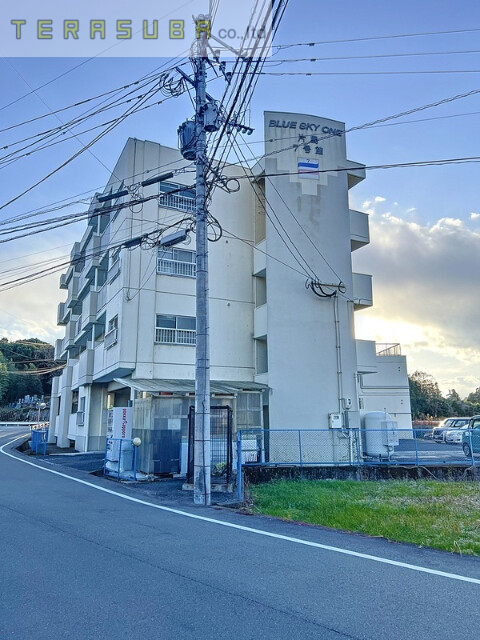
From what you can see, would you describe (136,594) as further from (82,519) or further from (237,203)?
(237,203)

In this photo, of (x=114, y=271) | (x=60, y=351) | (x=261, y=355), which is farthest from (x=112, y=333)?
(x=60, y=351)

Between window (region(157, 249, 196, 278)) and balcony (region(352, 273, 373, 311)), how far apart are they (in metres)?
7.37

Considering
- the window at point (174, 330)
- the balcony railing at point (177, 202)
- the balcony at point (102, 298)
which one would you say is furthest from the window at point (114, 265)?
the window at point (174, 330)

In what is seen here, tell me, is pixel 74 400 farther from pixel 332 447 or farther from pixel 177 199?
pixel 332 447

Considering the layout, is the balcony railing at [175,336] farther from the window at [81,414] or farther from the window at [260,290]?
the window at [81,414]

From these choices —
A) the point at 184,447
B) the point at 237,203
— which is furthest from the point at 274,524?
the point at 237,203

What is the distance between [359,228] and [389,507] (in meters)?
15.2

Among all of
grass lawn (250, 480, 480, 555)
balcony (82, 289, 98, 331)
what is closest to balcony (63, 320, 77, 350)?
balcony (82, 289, 98, 331)

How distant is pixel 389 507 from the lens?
978cm

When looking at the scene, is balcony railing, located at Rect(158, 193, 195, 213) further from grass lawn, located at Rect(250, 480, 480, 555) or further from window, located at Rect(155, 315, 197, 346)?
grass lawn, located at Rect(250, 480, 480, 555)

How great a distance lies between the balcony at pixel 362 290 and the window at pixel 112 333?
10.4 meters

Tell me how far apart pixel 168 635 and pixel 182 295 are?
16.9 meters

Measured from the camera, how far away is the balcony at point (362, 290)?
21594mm

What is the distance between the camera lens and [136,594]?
4.55m
